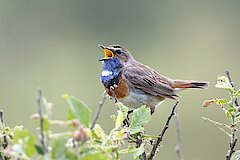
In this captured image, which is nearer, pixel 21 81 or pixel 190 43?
pixel 21 81

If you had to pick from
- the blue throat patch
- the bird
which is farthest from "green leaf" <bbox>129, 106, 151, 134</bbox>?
the blue throat patch

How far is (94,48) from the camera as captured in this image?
1714 cm

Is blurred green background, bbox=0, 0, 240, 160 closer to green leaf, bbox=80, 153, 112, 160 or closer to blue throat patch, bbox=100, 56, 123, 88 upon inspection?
blue throat patch, bbox=100, 56, 123, 88

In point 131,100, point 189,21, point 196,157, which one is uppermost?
point 189,21

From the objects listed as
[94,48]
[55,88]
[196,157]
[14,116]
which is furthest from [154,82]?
[94,48]

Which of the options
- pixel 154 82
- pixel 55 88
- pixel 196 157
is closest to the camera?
pixel 154 82

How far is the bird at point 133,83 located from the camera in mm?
3869

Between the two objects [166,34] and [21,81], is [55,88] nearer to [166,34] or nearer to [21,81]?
[21,81]

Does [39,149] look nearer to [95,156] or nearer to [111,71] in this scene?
[95,156]

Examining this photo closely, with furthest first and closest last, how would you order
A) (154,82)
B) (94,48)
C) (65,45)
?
(65,45) → (94,48) → (154,82)

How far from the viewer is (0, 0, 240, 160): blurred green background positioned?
39.9 ft

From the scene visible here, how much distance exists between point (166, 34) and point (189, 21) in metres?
0.92

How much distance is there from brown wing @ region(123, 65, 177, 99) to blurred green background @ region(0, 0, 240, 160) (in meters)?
5.62

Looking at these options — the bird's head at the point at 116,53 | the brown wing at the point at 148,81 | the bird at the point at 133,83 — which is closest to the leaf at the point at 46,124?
the bird at the point at 133,83
